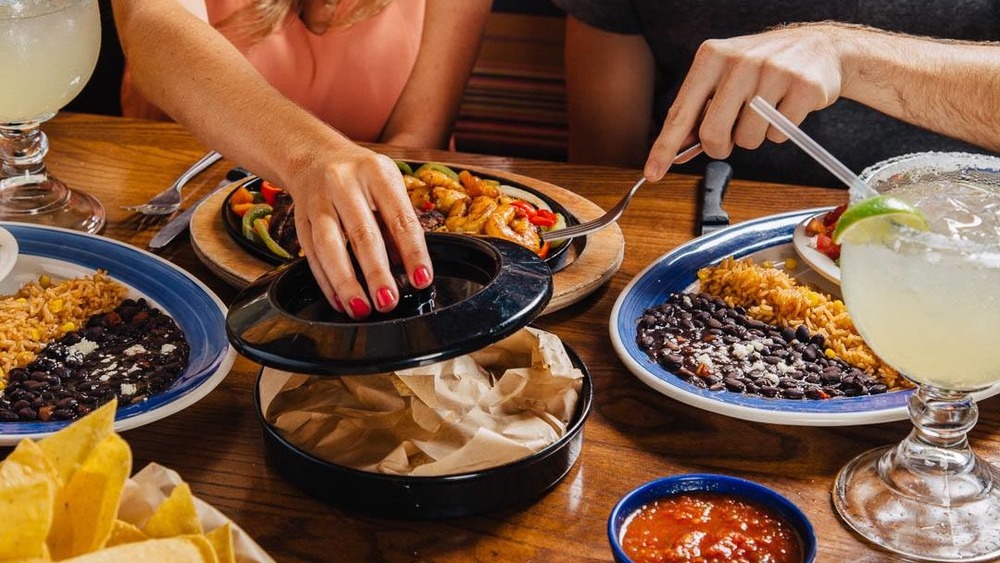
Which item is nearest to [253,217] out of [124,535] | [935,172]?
[124,535]

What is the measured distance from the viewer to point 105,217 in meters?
2.01

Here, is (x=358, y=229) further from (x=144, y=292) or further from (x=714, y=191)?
(x=714, y=191)

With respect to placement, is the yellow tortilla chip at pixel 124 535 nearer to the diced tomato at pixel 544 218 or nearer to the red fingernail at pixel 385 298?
the red fingernail at pixel 385 298

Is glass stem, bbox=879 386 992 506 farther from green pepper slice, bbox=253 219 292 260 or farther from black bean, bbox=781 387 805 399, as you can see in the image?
green pepper slice, bbox=253 219 292 260

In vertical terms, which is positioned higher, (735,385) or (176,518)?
(176,518)

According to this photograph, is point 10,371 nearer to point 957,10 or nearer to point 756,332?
point 756,332

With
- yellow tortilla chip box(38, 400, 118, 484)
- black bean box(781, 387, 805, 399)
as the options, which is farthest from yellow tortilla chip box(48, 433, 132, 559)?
black bean box(781, 387, 805, 399)

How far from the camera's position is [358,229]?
53.4 inches

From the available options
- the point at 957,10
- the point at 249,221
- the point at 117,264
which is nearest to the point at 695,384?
the point at 249,221

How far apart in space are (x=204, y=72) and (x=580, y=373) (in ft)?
3.32

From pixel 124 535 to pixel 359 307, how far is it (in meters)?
0.41

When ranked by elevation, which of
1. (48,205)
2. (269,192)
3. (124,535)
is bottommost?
(48,205)

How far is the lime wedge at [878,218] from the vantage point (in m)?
1.02

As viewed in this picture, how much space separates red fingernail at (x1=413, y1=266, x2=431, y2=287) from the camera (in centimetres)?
127
